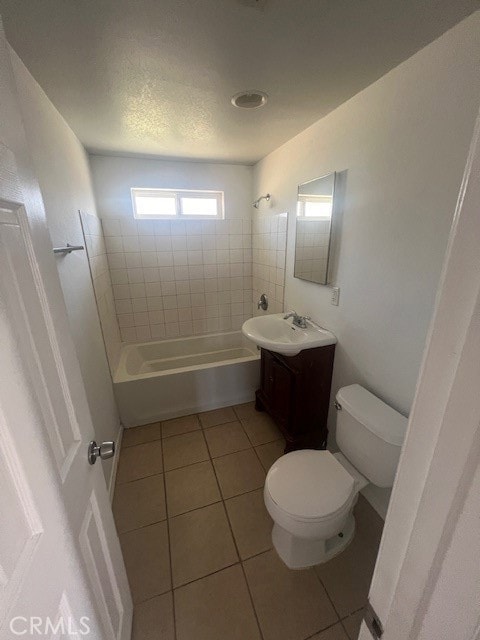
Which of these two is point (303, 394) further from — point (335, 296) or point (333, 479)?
point (335, 296)

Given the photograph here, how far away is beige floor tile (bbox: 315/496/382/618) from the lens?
43.4 inches

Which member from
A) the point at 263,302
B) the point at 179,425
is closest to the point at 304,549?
the point at 179,425

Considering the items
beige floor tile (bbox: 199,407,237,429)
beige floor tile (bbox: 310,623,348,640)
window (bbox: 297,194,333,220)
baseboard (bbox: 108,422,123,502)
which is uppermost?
window (bbox: 297,194,333,220)

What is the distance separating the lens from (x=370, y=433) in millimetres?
1177

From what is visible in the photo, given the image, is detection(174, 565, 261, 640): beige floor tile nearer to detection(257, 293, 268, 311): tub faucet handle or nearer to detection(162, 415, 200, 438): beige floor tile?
detection(162, 415, 200, 438): beige floor tile

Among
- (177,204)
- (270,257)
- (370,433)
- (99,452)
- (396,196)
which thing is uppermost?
(177,204)

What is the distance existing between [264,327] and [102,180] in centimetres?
193

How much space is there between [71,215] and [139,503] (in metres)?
1.76

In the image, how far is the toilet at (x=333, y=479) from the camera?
108 cm

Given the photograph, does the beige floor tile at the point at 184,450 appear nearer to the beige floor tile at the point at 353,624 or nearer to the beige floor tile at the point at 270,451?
the beige floor tile at the point at 270,451

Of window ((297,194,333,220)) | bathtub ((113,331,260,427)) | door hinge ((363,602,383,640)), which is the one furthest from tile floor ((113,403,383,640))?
window ((297,194,333,220))

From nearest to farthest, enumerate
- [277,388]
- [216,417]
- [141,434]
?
1. [277,388]
2. [141,434]
3. [216,417]

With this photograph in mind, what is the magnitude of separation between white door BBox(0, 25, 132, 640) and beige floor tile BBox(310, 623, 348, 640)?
2.72 feet

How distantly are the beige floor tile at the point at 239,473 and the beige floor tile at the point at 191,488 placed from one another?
0.05m
